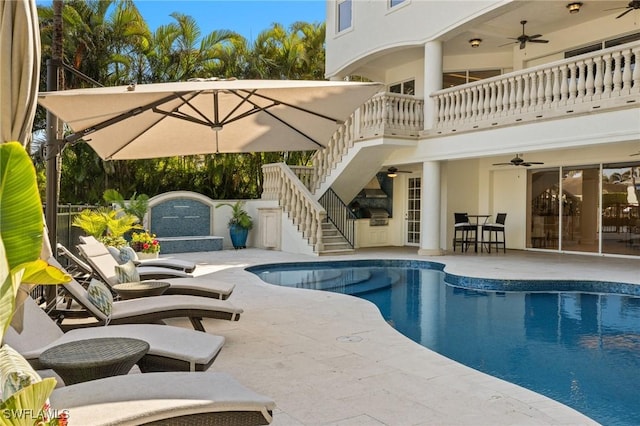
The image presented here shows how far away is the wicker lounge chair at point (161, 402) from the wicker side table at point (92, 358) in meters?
0.40

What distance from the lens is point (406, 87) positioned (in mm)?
18266

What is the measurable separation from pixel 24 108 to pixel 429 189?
41.3 ft

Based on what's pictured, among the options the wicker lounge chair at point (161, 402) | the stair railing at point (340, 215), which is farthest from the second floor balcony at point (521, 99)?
the wicker lounge chair at point (161, 402)

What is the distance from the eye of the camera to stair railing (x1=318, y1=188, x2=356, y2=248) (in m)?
16.4

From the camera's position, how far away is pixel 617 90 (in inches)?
408

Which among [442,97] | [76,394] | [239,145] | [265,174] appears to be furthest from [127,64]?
[76,394]

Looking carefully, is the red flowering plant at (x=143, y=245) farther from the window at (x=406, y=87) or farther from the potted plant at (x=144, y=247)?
the window at (x=406, y=87)

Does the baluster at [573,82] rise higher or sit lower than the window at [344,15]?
lower

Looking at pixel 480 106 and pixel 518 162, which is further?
pixel 518 162

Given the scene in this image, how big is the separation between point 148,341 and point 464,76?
15.2 metres

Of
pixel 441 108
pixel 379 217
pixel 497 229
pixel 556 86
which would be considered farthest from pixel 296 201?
pixel 556 86

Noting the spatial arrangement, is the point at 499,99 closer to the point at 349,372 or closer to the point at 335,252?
the point at 335,252

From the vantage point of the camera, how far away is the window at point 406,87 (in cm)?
1792

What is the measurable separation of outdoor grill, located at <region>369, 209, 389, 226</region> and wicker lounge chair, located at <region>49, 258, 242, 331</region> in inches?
487
